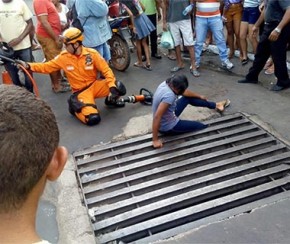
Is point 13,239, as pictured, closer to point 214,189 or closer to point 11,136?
point 11,136

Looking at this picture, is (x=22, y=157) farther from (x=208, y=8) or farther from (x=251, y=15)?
(x=251, y=15)

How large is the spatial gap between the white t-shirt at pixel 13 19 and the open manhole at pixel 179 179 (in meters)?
1.99

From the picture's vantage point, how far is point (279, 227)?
299 centimetres

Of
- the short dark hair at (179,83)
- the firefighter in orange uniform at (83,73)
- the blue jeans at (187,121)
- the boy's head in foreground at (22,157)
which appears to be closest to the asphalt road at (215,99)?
the firefighter in orange uniform at (83,73)

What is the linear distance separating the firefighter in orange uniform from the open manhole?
0.74 meters

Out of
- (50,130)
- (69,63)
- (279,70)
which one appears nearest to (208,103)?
(279,70)

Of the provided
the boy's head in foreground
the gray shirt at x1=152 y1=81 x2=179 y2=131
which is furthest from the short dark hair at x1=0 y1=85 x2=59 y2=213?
the gray shirt at x1=152 y1=81 x2=179 y2=131

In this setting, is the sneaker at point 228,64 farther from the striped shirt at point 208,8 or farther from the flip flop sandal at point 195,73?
the striped shirt at point 208,8

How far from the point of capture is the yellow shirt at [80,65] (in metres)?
4.81

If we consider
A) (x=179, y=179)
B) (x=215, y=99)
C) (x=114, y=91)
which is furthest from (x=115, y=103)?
(x=179, y=179)

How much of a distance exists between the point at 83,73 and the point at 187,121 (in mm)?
1508

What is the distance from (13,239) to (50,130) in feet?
0.93

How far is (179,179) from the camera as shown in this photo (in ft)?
12.0

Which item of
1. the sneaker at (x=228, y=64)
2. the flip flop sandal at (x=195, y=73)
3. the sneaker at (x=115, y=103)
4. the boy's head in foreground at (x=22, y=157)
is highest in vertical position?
the boy's head in foreground at (x=22, y=157)
